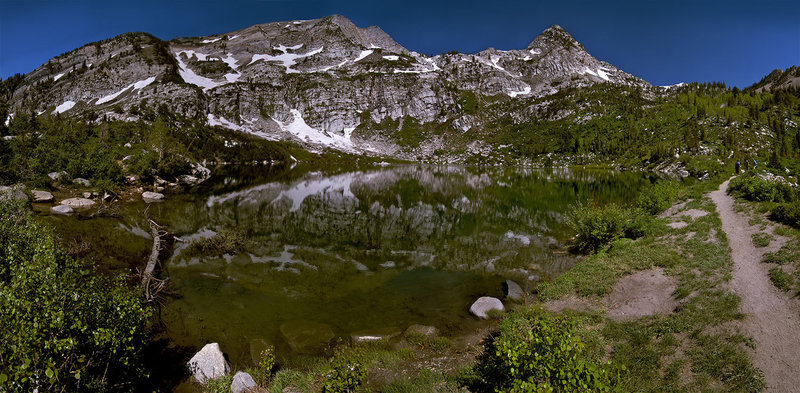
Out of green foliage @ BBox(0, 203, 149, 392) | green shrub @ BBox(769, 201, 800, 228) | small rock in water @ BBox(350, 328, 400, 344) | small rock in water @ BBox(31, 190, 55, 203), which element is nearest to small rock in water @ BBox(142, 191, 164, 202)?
small rock in water @ BBox(31, 190, 55, 203)

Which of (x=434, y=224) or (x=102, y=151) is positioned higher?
(x=102, y=151)

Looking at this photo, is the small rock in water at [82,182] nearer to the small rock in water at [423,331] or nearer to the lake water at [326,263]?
the lake water at [326,263]

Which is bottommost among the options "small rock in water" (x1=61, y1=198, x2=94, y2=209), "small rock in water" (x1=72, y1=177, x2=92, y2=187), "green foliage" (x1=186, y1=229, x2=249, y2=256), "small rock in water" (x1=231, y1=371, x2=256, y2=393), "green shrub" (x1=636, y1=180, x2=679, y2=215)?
"small rock in water" (x1=231, y1=371, x2=256, y2=393)

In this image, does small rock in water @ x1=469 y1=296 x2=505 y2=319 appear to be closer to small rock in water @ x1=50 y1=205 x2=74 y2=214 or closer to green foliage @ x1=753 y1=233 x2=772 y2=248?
green foliage @ x1=753 y1=233 x2=772 y2=248

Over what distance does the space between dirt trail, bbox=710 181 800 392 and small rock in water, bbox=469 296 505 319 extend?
8030 mm

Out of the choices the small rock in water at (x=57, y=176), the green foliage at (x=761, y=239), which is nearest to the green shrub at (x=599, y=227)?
the green foliage at (x=761, y=239)

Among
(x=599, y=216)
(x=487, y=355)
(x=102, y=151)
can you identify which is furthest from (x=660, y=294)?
(x=102, y=151)

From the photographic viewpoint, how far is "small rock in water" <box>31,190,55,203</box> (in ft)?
123

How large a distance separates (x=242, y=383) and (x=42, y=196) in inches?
1890

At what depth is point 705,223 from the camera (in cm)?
2067

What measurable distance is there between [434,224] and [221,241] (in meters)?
20.3

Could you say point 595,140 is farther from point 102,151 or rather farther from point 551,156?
point 102,151

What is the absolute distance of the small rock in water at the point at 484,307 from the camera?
14.6 meters

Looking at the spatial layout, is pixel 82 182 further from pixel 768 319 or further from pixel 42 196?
pixel 768 319
